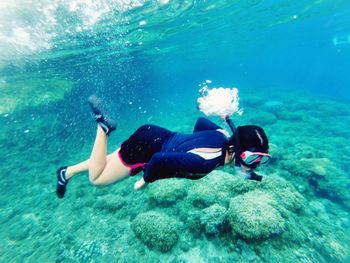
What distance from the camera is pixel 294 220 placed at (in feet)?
24.1

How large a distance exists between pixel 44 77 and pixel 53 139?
40.5 feet

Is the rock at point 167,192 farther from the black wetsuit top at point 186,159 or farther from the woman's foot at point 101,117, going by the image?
the woman's foot at point 101,117

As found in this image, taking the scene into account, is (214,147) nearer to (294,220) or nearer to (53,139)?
(294,220)

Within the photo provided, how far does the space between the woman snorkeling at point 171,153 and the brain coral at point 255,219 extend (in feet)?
11.5

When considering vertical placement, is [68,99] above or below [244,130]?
below

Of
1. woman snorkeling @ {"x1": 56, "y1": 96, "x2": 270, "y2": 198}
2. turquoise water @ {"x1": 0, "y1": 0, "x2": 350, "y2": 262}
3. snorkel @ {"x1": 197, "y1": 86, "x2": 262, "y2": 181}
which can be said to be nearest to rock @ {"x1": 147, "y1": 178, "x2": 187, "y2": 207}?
turquoise water @ {"x1": 0, "y1": 0, "x2": 350, "y2": 262}

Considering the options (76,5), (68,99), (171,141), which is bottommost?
(68,99)

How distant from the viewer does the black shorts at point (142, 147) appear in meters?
4.29

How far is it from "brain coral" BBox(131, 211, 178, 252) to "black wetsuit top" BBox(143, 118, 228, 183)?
13.3ft

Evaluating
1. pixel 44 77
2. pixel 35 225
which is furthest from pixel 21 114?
pixel 35 225

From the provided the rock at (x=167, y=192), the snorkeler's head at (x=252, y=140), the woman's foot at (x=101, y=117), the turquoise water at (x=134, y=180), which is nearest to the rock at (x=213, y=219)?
the turquoise water at (x=134, y=180)

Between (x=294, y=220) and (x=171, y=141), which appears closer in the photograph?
(x=171, y=141)

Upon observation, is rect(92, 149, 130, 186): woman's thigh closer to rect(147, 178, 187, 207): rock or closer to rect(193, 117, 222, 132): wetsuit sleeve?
rect(193, 117, 222, 132): wetsuit sleeve

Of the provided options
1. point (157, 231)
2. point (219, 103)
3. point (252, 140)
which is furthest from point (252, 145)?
point (157, 231)
